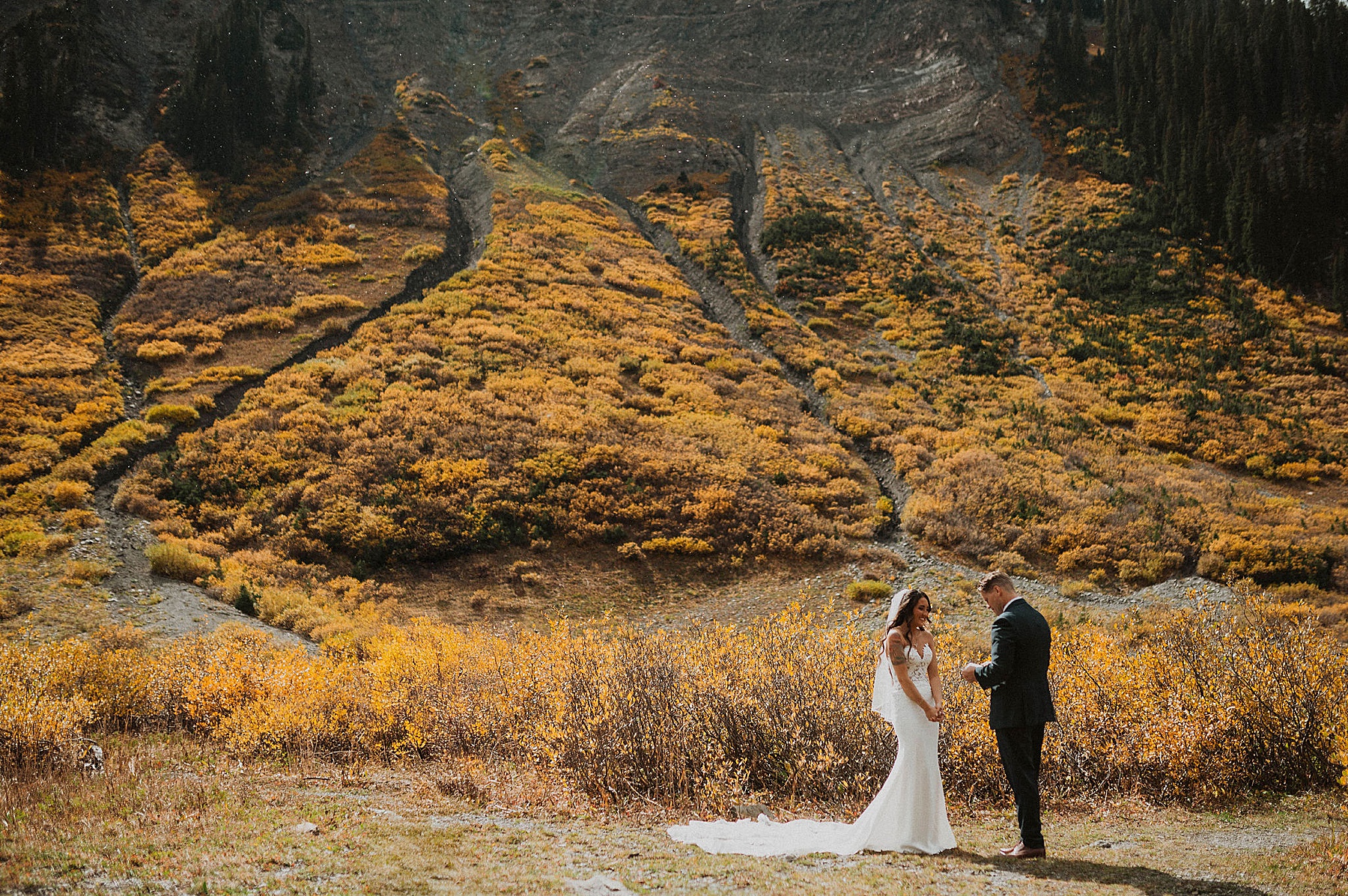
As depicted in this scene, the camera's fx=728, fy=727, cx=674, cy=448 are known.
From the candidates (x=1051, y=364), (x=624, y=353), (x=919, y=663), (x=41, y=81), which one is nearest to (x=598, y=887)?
(x=919, y=663)

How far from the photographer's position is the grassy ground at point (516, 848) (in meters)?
5.24

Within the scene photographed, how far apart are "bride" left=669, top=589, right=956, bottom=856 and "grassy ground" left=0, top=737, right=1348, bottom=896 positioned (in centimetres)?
16

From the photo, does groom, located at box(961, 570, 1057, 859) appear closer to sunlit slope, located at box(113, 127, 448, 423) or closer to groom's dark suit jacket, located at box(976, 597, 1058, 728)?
groom's dark suit jacket, located at box(976, 597, 1058, 728)

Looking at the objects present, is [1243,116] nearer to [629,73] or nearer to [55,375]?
[629,73]

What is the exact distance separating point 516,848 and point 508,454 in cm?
2111

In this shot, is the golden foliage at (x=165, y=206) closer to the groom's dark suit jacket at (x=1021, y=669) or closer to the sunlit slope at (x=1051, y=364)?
the sunlit slope at (x=1051, y=364)

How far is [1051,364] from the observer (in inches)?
1617

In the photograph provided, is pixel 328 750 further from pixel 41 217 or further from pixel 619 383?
pixel 41 217

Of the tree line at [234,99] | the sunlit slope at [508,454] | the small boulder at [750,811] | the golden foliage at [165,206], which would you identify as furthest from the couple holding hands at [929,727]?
the tree line at [234,99]

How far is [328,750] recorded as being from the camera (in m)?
10.4

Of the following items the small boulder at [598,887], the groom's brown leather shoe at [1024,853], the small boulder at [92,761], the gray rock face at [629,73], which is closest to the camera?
the small boulder at [598,887]

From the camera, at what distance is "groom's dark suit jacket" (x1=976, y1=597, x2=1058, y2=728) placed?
239 inches

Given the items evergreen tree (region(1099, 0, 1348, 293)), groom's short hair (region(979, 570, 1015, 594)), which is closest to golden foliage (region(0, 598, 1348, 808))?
groom's short hair (region(979, 570, 1015, 594))

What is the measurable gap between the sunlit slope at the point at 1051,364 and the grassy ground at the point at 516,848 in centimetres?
1834
